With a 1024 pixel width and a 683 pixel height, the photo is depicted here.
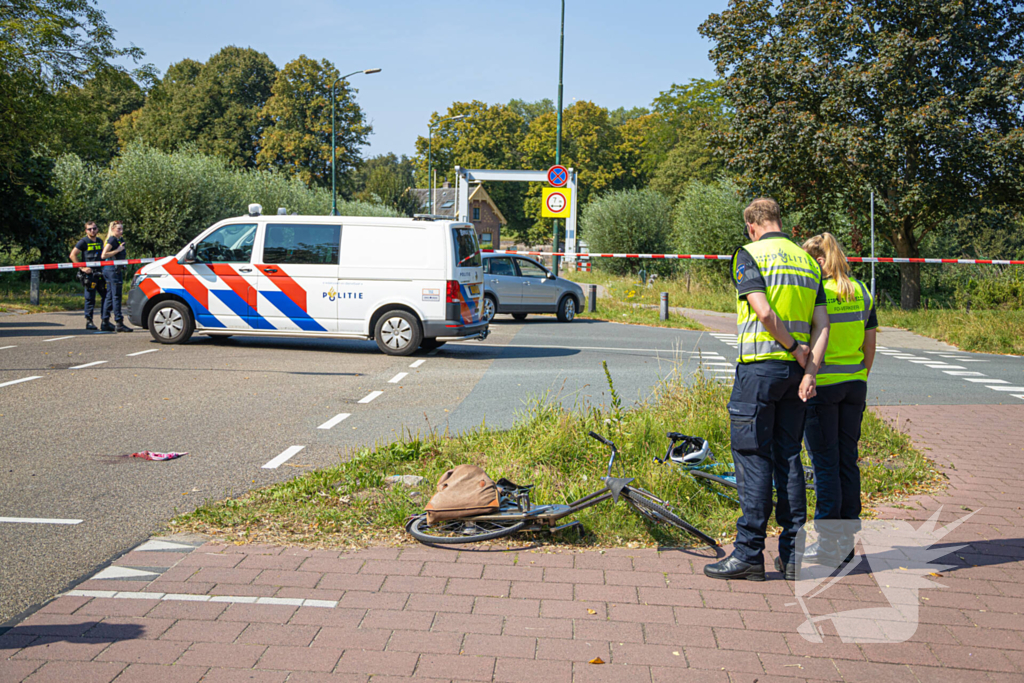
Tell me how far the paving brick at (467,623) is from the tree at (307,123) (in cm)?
6396

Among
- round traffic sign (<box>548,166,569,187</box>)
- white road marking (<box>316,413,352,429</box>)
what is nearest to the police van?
white road marking (<box>316,413,352,429</box>)

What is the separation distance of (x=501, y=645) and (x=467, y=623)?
9.9 inches

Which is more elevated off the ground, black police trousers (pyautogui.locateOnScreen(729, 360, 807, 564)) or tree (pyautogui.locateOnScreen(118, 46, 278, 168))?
tree (pyautogui.locateOnScreen(118, 46, 278, 168))

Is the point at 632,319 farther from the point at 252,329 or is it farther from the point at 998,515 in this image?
the point at 998,515

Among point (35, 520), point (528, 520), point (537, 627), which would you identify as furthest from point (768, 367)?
point (35, 520)

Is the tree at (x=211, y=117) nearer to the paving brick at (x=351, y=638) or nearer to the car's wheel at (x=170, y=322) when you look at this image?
the car's wheel at (x=170, y=322)

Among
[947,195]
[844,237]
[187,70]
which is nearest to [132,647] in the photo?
[947,195]

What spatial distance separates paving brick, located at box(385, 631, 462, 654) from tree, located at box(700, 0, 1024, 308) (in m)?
19.9

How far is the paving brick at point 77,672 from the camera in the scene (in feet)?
10.0

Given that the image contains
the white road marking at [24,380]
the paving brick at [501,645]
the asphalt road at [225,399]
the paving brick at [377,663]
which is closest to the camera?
the paving brick at [377,663]

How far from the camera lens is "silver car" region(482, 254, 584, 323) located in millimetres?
19500

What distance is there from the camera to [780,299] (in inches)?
162

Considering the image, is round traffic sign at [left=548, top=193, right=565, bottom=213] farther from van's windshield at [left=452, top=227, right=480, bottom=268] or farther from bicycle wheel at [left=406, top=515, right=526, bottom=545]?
bicycle wheel at [left=406, top=515, right=526, bottom=545]

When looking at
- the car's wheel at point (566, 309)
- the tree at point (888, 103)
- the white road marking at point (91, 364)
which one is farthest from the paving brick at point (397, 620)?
the tree at point (888, 103)
